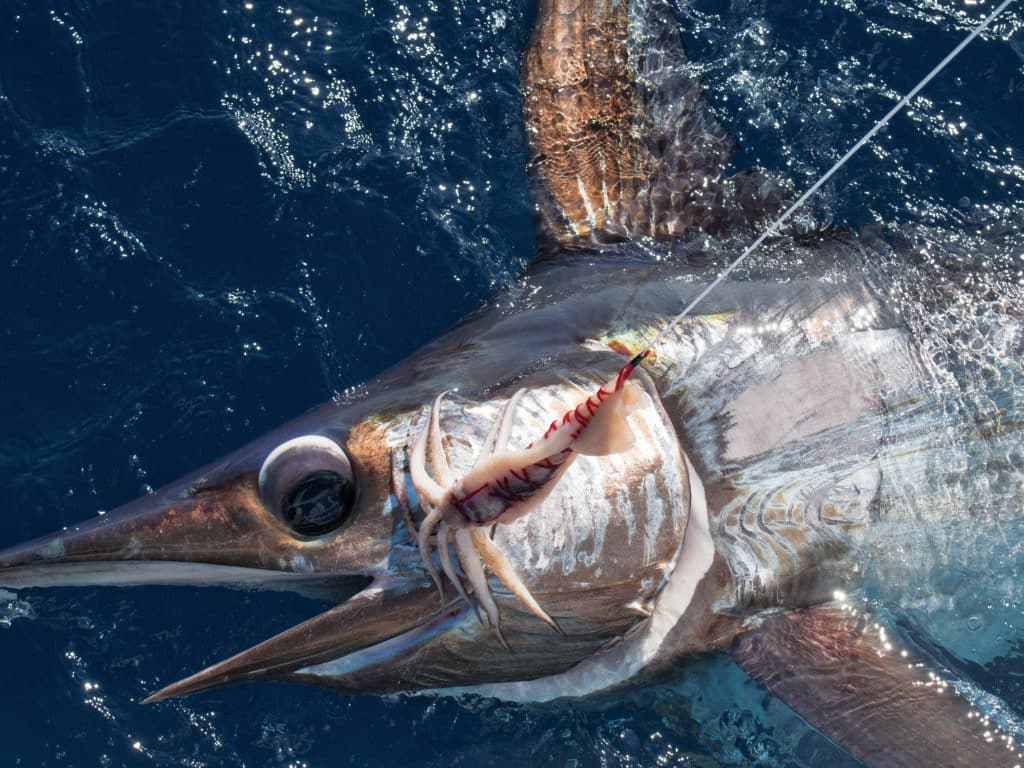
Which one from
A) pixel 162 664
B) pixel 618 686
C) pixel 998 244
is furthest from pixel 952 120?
pixel 162 664

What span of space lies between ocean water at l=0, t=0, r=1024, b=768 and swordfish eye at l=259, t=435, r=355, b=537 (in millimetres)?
1358

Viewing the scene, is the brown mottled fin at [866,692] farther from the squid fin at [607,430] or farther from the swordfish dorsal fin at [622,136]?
the swordfish dorsal fin at [622,136]

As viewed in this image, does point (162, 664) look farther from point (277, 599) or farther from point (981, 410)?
point (981, 410)

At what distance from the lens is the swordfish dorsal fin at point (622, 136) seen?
4.00 meters

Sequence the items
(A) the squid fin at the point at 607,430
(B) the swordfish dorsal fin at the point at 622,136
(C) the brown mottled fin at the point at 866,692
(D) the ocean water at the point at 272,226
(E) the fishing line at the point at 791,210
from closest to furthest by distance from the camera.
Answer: (A) the squid fin at the point at 607,430 < (E) the fishing line at the point at 791,210 < (C) the brown mottled fin at the point at 866,692 < (D) the ocean water at the point at 272,226 < (B) the swordfish dorsal fin at the point at 622,136

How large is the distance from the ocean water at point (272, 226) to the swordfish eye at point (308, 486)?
1.36m

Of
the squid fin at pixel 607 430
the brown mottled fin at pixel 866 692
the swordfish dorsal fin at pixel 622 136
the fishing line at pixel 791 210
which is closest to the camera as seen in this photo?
the squid fin at pixel 607 430

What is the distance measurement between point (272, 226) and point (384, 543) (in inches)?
91.6

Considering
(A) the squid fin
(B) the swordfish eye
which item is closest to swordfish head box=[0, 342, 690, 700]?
(B) the swordfish eye

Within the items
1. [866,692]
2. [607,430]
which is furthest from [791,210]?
[866,692]

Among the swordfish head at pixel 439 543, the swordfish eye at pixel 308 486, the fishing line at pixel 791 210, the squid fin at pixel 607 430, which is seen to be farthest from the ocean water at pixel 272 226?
the squid fin at pixel 607 430

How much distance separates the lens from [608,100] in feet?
14.1

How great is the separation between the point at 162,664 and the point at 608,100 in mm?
2653

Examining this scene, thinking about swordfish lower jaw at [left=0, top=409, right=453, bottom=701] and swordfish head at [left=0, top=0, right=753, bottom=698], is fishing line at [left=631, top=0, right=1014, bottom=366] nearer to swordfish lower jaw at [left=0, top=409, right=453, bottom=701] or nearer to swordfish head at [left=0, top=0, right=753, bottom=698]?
→ swordfish head at [left=0, top=0, right=753, bottom=698]
